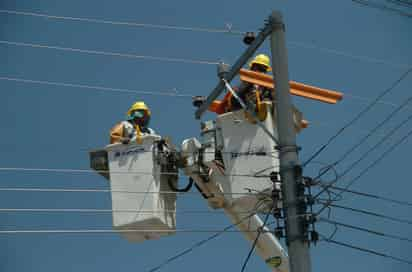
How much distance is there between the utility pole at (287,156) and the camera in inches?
413

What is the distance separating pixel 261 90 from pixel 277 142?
4.46 feet

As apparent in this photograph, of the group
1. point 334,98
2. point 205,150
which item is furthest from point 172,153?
point 334,98

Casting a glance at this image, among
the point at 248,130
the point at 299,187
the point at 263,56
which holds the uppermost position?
the point at 263,56

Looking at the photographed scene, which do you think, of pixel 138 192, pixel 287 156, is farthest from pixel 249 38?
pixel 138 192

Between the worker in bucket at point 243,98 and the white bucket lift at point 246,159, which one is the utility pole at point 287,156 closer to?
the white bucket lift at point 246,159

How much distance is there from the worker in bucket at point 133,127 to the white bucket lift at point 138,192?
0.15 meters

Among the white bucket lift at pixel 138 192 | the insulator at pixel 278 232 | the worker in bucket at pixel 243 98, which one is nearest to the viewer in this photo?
the insulator at pixel 278 232

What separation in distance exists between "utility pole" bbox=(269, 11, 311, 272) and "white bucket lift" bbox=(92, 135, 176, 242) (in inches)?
69.5

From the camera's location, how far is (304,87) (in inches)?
479

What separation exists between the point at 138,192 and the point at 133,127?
1.13 meters

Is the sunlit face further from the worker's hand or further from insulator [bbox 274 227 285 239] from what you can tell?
insulator [bbox 274 227 285 239]

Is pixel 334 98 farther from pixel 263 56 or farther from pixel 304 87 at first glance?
pixel 263 56

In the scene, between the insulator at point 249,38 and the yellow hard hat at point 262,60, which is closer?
the insulator at point 249,38

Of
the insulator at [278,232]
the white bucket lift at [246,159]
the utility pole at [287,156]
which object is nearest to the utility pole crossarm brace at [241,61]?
the utility pole at [287,156]
